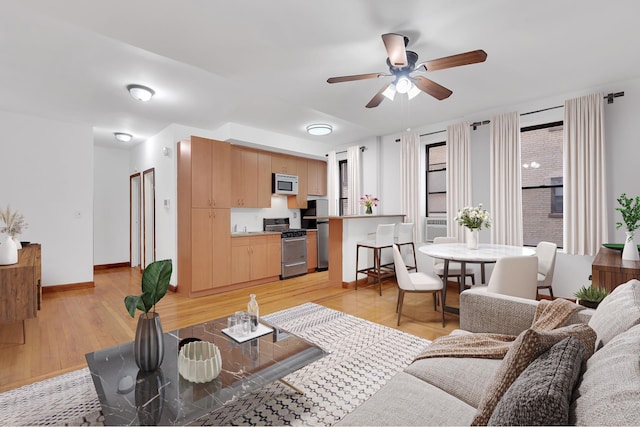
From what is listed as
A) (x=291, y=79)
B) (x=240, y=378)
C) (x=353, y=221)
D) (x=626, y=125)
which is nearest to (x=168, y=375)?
(x=240, y=378)

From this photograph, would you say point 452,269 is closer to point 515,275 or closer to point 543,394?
point 515,275

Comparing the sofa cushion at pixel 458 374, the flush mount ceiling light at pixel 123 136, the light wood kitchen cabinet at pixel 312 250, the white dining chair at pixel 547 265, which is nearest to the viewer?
the sofa cushion at pixel 458 374

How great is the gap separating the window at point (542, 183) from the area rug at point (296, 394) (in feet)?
8.39

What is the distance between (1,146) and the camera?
13.9 feet

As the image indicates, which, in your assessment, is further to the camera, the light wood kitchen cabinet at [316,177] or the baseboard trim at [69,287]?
the light wood kitchen cabinet at [316,177]

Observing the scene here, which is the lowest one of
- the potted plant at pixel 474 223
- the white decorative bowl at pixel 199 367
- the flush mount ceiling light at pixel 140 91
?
the white decorative bowl at pixel 199 367

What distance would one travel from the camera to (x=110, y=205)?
6.39 meters

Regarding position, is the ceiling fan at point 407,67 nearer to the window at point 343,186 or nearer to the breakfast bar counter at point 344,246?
the breakfast bar counter at point 344,246

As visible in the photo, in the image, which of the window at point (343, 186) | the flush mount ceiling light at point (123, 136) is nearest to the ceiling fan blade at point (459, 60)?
the window at point (343, 186)

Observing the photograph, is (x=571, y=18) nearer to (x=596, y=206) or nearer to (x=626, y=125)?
(x=626, y=125)

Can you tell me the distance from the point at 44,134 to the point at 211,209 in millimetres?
2711

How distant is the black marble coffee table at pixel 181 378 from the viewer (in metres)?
1.29

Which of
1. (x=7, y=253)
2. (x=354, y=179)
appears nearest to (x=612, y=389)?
(x=7, y=253)

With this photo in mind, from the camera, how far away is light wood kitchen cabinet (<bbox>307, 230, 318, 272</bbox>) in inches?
237
